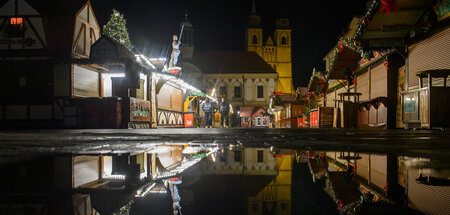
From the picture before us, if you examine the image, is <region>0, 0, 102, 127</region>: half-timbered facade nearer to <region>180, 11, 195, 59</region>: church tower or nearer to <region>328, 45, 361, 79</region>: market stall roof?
<region>328, 45, 361, 79</region>: market stall roof

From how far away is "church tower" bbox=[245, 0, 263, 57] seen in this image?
65.8 m

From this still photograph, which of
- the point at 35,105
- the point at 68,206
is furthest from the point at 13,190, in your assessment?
the point at 35,105

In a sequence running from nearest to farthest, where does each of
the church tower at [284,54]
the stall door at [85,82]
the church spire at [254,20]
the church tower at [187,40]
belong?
the stall door at [85,82]
the church tower at [187,40]
the church tower at [284,54]
the church spire at [254,20]

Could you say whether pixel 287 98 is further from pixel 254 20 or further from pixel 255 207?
pixel 254 20

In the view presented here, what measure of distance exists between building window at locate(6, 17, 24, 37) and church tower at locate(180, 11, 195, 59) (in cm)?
3676

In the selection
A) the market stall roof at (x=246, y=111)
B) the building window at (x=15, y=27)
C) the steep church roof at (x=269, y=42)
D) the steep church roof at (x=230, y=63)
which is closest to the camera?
the building window at (x=15, y=27)

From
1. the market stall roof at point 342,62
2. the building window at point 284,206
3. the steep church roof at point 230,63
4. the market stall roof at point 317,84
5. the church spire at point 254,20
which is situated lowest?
the building window at point 284,206

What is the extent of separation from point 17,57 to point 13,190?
1769 cm

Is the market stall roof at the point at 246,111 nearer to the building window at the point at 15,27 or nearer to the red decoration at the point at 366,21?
the building window at the point at 15,27

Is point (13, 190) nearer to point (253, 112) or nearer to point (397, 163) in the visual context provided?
point (397, 163)

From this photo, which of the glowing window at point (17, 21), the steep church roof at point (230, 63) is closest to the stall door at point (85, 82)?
the glowing window at point (17, 21)

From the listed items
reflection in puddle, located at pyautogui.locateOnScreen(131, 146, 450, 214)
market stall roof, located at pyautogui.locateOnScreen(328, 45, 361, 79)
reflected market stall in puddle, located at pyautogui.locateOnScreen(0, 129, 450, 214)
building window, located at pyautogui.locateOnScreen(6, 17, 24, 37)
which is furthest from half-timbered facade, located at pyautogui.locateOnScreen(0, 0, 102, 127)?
reflection in puddle, located at pyautogui.locateOnScreen(131, 146, 450, 214)

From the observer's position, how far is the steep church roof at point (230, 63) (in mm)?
47688

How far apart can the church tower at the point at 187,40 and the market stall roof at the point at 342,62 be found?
127ft
